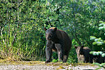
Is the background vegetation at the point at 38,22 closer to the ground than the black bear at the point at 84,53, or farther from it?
farther from it

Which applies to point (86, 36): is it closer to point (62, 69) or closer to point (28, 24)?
point (28, 24)

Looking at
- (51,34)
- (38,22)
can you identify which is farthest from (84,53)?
(51,34)

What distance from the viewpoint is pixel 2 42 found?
11109 mm

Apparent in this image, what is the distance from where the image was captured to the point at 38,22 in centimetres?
1294

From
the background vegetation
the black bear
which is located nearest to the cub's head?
the background vegetation

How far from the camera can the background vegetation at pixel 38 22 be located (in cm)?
1077

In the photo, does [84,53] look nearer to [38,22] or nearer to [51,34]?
[38,22]

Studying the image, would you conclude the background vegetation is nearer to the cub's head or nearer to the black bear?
the black bear

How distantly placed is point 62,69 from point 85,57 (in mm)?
7183

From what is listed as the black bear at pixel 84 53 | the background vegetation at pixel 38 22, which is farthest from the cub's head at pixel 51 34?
the black bear at pixel 84 53

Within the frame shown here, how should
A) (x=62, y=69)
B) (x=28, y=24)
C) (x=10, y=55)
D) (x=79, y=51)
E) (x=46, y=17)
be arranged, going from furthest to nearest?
1. (x=46, y=17)
2. (x=79, y=51)
3. (x=28, y=24)
4. (x=10, y=55)
5. (x=62, y=69)

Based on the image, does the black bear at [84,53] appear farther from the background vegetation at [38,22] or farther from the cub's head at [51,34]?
the cub's head at [51,34]

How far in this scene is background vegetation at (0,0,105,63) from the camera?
10766mm

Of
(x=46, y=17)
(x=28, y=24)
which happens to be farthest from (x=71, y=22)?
(x=28, y=24)
